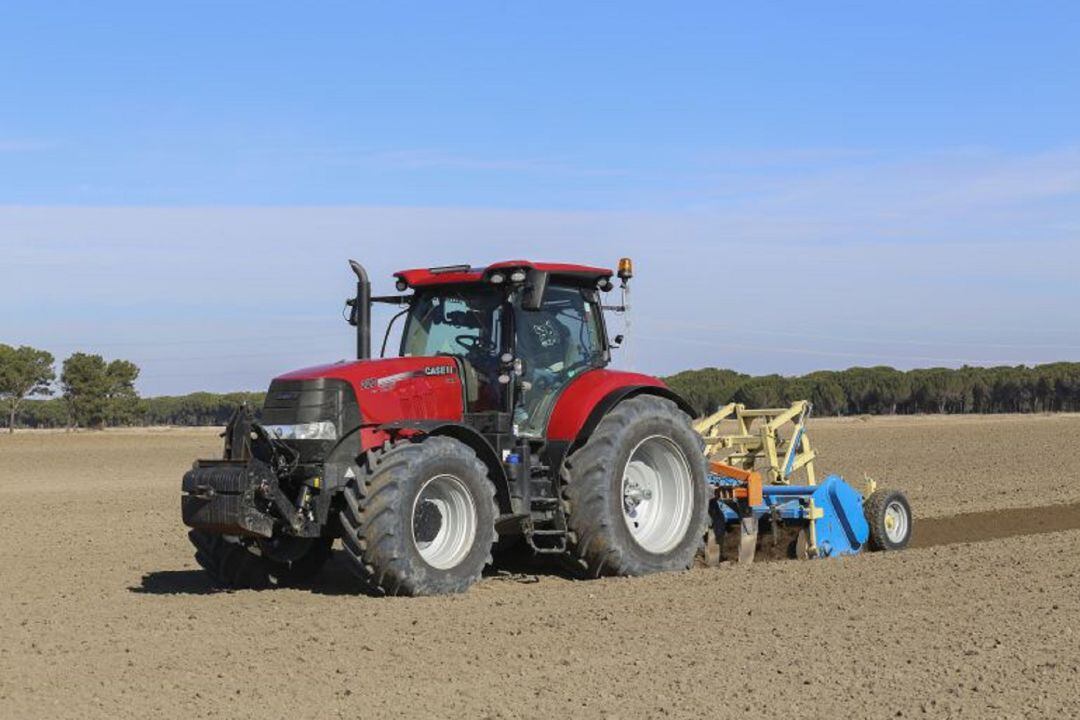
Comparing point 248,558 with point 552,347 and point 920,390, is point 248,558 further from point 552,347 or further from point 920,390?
point 920,390

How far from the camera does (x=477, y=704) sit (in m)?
6.02

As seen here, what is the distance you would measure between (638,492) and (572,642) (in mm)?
3331

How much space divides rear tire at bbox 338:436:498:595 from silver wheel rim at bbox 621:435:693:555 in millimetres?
1508

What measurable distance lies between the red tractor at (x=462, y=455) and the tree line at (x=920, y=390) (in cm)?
7547

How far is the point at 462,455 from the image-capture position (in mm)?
9188

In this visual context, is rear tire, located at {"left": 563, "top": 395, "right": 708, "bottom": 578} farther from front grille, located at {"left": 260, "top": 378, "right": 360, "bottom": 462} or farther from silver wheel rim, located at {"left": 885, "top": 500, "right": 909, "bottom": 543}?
silver wheel rim, located at {"left": 885, "top": 500, "right": 909, "bottom": 543}

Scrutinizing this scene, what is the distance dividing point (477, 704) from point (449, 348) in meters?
4.60

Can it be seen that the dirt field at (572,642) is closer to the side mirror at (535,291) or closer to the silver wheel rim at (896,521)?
the silver wheel rim at (896,521)

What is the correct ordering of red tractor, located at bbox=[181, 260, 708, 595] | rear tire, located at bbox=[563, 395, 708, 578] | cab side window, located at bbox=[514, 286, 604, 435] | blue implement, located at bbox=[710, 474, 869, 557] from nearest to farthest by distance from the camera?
1. red tractor, located at bbox=[181, 260, 708, 595]
2. rear tire, located at bbox=[563, 395, 708, 578]
3. cab side window, located at bbox=[514, 286, 604, 435]
4. blue implement, located at bbox=[710, 474, 869, 557]

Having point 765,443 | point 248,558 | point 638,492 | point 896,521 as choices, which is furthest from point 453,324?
point 896,521

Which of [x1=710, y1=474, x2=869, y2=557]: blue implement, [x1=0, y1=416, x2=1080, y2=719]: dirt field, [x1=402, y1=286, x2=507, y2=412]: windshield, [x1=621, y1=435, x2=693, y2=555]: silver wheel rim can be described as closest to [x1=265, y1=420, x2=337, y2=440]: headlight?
[x1=0, y1=416, x2=1080, y2=719]: dirt field

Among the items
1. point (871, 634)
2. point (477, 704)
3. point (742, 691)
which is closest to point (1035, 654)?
point (871, 634)

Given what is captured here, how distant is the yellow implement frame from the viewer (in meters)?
11.8

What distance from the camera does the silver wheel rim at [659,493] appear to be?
1059 centimetres
